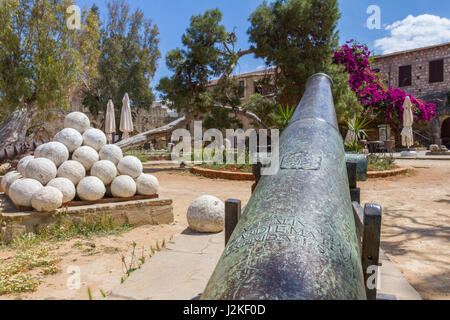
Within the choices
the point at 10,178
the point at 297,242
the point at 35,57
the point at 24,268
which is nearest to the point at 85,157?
the point at 10,178

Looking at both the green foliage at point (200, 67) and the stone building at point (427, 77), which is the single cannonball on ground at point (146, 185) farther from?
the stone building at point (427, 77)

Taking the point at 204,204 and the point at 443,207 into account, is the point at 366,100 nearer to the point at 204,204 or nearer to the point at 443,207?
the point at 443,207

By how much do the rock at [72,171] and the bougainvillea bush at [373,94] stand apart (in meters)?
15.7

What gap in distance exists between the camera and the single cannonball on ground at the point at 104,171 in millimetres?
4008

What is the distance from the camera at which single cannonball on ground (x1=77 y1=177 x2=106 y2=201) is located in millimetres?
3783

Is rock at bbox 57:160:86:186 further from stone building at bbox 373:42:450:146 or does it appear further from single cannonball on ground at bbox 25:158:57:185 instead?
stone building at bbox 373:42:450:146

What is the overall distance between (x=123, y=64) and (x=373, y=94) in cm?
1815

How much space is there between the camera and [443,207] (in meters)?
4.90

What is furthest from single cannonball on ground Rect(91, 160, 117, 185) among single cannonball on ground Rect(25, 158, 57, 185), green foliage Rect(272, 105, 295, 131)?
green foliage Rect(272, 105, 295, 131)

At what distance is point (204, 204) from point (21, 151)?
6.65 metres

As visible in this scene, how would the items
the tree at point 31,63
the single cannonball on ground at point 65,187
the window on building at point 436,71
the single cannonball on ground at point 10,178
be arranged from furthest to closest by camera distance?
the window on building at point 436,71 → the tree at point 31,63 → the single cannonball on ground at point 10,178 → the single cannonball on ground at point 65,187

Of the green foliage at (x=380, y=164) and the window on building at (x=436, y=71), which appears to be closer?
the green foliage at (x=380, y=164)

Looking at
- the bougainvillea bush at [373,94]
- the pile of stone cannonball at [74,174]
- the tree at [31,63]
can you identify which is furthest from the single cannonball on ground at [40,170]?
the bougainvillea bush at [373,94]

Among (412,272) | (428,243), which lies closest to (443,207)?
(428,243)
